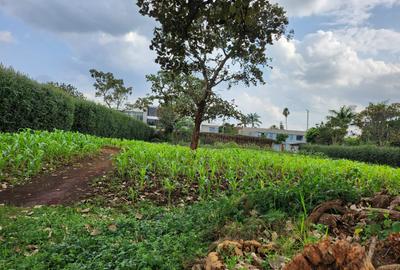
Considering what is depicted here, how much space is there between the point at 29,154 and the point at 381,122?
39655mm

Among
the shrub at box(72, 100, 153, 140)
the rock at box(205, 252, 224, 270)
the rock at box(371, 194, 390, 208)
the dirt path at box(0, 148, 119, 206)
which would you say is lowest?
the dirt path at box(0, 148, 119, 206)

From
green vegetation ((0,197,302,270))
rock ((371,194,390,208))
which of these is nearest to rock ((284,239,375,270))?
green vegetation ((0,197,302,270))

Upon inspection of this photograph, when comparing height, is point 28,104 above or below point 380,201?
above

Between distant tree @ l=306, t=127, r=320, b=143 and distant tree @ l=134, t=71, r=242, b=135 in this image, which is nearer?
distant tree @ l=134, t=71, r=242, b=135

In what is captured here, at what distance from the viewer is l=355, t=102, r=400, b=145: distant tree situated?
3731 cm

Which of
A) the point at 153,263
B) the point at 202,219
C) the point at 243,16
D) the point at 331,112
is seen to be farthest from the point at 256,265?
the point at 331,112

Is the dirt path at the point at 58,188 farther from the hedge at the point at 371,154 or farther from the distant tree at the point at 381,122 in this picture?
the distant tree at the point at 381,122

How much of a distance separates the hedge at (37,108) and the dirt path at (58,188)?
13.7 feet

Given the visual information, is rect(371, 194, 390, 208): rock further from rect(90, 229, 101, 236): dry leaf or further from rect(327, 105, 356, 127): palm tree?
rect(327, 105, 356, 127): palm tree

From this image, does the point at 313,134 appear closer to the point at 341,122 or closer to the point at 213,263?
the point at 341,122

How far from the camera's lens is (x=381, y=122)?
38.8 metres

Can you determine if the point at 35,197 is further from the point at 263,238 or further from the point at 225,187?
the point at 263,238

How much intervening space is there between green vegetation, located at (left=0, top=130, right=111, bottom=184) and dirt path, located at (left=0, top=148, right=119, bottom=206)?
0.29 meters

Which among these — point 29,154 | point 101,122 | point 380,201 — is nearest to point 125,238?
point 380,201
